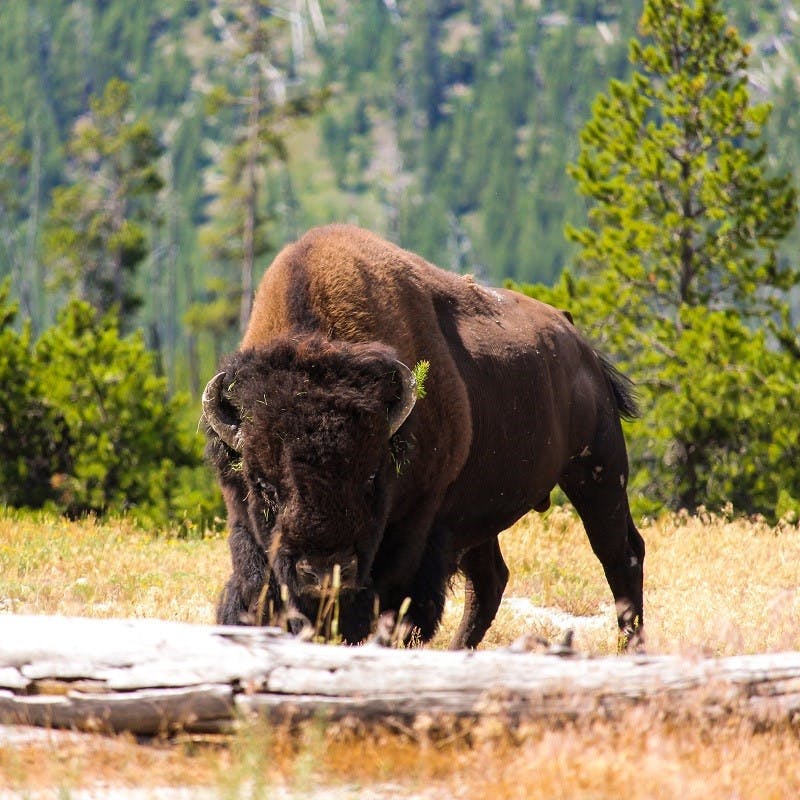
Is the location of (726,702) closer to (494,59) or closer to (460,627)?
(460,627)

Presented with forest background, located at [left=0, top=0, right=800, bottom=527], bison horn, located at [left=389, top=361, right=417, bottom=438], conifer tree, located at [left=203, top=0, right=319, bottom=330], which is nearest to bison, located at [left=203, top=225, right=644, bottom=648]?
bison horn, located at [left=389, top=361, right=417, bottom=438]

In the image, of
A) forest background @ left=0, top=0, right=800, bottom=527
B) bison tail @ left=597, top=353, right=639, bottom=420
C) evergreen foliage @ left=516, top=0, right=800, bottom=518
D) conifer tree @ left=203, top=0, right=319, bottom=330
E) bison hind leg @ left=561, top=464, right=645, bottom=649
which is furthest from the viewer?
conifer tree @ left=203, top=0, right=319, bottom=330

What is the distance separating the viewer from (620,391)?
32.3 ft

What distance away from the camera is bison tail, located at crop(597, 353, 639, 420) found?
9.80 metres

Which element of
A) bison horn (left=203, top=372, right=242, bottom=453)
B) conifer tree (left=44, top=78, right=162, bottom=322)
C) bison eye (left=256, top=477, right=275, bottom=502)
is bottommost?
bison eye (left=256, top=477, right=275, bottom=502)

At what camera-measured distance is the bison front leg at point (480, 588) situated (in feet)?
28.9

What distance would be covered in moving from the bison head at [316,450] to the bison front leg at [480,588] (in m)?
2.52

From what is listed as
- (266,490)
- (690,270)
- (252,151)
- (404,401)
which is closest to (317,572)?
(266,490)

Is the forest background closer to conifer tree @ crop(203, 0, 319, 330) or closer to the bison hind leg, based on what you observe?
conifer tree @ crop(203, 0, 319, 330)

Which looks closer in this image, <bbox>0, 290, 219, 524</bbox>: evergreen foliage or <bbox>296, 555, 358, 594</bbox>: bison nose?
<bbox>296, 555, 358, 594</bbox>: bison nose

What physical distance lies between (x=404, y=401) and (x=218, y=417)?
0.97 m

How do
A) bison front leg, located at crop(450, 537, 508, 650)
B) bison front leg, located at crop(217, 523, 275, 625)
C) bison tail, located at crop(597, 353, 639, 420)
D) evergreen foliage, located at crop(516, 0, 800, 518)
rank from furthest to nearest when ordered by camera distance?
evergreen foliage, located at crop(516, 0, 800, 518), bison tail, located at crop(597, 353, 639, 420), bison front leg, located at crop(450, 537, 508, 650), bison front leg, located at crop(217, 523, 275, 625)

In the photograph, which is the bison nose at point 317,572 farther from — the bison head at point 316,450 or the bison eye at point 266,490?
the bison eye at point 266,490

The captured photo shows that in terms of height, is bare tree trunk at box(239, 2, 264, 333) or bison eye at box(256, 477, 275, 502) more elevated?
bare tree trunk at box(239, 2, 264, 333)
